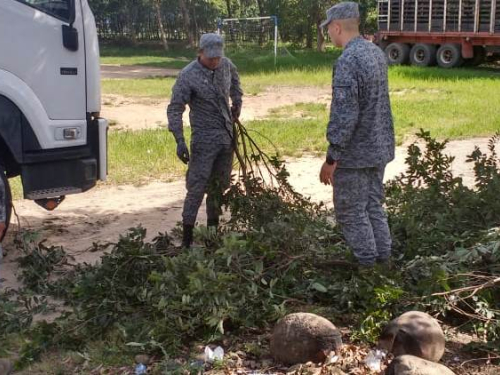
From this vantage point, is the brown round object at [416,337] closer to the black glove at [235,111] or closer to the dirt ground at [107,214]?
the black glove at [235,111]

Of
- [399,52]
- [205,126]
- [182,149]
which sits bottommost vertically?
[182,149]

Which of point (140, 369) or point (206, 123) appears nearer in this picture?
point (140, 369)

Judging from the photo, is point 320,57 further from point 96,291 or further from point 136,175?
point 96,291

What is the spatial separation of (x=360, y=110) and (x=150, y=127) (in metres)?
8.40

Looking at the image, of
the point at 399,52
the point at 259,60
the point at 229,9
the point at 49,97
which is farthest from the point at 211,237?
the point at 229,9

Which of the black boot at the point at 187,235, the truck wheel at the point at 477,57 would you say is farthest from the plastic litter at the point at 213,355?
the truck wheel at the point at 477,57

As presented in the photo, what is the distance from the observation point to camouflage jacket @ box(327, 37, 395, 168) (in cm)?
421

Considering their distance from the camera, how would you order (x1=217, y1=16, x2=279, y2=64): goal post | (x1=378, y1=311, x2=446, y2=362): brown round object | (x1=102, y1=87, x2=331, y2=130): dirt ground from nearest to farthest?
(x1=378, y1=311, x2=446, y2=362): brown round object
(x1=102, y1=87, x2=331, y2=130): dirt ground
(x1=217, y1=16, x2=279, y2=64): goal post

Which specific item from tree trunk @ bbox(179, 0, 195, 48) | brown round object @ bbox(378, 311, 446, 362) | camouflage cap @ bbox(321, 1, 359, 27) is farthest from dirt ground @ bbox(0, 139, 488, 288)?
tree trunk @ bbox(179, 0, 195, 48)

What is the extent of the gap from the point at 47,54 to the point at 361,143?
252 centimetres

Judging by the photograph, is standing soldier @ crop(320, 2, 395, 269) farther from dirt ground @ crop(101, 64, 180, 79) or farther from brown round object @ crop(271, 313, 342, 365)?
dirt ground @ crop(101, 64, 180, 79)

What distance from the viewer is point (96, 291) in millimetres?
4488

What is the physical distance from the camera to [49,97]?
5590mm

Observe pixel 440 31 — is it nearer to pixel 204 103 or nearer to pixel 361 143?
pixel 204 103
